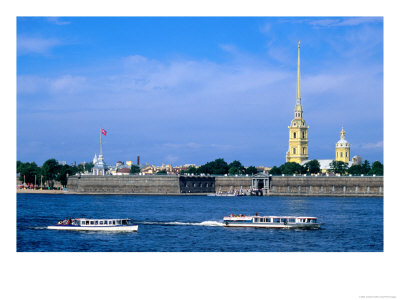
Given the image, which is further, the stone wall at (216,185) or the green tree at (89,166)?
the green tree at (89,166)

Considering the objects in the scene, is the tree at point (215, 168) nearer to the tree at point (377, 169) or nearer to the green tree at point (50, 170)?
the green tree at point (50, 170)

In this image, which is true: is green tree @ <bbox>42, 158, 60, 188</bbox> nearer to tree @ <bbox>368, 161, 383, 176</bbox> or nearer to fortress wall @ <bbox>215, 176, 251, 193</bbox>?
fortress wall @ <bbox>215, 176, 251, 193</bbox>

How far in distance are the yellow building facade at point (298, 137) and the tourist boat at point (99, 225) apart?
9692 centimetres

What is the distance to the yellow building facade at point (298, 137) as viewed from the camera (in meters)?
134

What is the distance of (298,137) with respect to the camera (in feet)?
440

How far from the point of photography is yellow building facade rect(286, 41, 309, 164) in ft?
440

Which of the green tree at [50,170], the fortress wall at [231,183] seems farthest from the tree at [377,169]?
the green tree at [50,170]

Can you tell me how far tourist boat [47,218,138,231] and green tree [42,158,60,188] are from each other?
242ft

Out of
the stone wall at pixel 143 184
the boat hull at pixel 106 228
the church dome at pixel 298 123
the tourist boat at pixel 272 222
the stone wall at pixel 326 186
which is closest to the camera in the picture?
the boat hull at pixel 106 228

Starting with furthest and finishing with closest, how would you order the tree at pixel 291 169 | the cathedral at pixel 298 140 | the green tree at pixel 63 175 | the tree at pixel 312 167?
the cathedral at pixel 298 140, the tree at pixel 312 167, the tree at pixel 291 169, the green tree at pixel 63 175

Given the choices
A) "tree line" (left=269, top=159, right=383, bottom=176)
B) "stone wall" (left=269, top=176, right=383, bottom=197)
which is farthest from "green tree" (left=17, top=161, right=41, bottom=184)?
"stone wall" (left=269, top=176, right=383, bottom=197)
